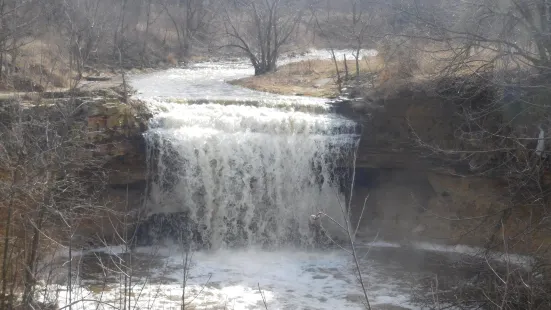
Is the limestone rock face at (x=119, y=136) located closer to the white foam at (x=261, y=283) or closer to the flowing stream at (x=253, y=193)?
the flowing stream at (x=253, y=193)

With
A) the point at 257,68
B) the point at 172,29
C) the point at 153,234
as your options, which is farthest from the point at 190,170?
the point at 172,29

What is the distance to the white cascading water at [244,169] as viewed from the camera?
1530 cm

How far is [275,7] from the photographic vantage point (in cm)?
2705

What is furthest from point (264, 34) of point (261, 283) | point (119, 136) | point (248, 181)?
point (261, 283)

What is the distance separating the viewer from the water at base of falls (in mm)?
15289

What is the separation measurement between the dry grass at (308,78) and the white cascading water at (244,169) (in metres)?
3.80

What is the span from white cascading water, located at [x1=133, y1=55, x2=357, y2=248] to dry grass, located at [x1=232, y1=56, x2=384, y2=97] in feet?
12.5

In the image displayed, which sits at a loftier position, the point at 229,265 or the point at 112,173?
the point at 112,173

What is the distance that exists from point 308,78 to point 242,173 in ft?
29.4

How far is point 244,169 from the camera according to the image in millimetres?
15484

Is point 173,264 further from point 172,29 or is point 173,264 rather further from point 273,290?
point 172,29

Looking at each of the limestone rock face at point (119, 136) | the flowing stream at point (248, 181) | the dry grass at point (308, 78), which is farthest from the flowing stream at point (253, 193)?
the dry grass at point (308, 78)

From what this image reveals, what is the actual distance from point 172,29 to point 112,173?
25.0 metres

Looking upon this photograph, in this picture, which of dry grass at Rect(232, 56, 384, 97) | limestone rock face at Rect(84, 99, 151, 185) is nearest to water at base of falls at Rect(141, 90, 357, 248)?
limestone rock face at Rect(84, 99, 151, 185)
